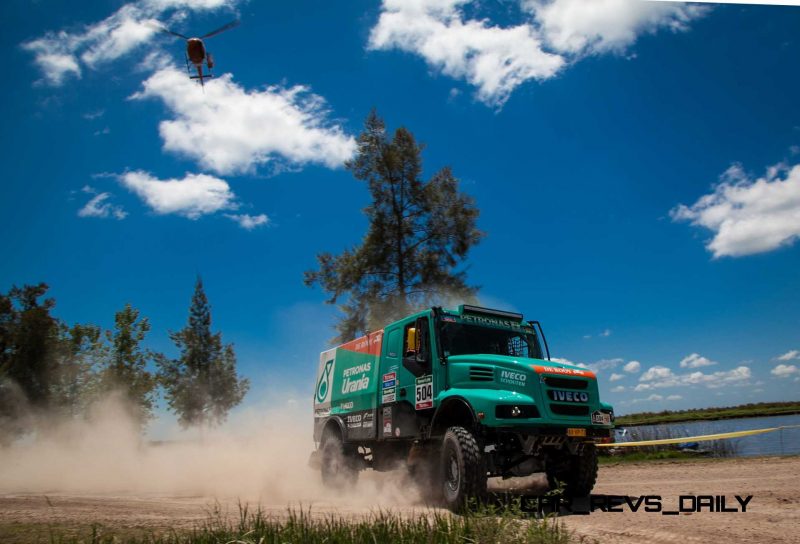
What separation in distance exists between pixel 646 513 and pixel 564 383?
214cm

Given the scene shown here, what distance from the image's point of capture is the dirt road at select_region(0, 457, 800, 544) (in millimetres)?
6473

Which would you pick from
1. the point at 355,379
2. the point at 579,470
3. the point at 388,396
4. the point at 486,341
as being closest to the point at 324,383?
the point at 355,379

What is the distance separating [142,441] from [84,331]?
6.47 meters

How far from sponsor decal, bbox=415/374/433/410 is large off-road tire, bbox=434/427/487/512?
3.17 feet

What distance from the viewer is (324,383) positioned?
14711mm

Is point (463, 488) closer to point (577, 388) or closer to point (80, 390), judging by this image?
point (577, 388)

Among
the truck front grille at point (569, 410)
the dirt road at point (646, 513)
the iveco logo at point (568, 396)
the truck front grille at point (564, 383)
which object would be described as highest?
the truck front grille at point (564, 383)

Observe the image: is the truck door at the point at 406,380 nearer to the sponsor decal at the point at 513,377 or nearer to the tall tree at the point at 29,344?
the sponsor decal at the point at 513,377

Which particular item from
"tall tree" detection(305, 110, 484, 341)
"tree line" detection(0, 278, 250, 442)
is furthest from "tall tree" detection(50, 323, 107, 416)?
"tall tree" detection(305, 110, 484, 341)

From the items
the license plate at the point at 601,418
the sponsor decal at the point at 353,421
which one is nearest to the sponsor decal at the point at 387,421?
the sponsor decal at the point at 353,421

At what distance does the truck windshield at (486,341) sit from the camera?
400 inches

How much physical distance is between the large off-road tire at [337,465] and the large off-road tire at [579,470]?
4.64 metres

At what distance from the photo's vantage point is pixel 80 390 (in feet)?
95.7

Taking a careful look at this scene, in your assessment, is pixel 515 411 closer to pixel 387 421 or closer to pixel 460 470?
pixel 460 470
